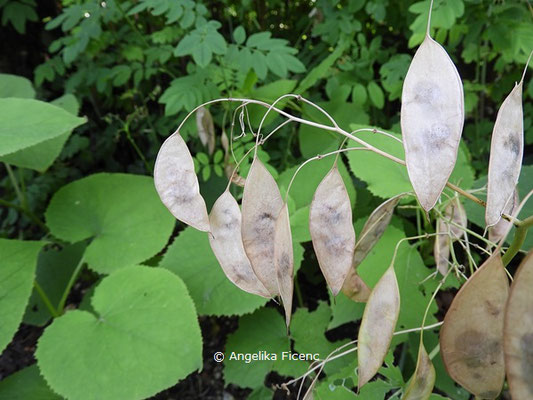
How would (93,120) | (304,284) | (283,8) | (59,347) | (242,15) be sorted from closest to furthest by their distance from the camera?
(59,347) < (304,284) < (242,15) < (283,8) < (93,120)

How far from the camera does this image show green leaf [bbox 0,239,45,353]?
0.86 m

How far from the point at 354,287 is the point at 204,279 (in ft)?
1.48

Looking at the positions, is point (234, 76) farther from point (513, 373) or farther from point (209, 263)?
point (513, 373)

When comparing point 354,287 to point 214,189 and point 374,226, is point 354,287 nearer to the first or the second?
point 374,226

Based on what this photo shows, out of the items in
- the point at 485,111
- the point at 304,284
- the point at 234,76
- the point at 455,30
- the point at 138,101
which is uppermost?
the point at 455,30

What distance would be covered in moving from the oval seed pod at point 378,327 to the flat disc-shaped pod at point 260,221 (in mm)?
90

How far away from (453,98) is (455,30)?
3.01ft

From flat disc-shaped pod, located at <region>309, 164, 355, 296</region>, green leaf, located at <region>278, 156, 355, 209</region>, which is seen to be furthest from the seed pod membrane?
green leaf, located at <region>278, 156, 355, 209</region>

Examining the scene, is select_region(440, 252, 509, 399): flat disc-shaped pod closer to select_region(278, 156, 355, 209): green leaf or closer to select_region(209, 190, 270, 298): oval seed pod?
select_region(209, 190, 270, 298): oval seed pod

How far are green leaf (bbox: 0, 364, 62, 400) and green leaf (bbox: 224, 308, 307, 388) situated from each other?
36 centimetres

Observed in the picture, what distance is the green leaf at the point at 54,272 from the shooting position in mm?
1187

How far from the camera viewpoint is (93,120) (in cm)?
186

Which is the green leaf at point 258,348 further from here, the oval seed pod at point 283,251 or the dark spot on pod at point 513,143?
the dark spot on pod at point 513,143

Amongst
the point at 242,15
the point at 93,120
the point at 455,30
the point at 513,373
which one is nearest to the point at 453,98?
the point at 513,373
